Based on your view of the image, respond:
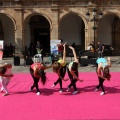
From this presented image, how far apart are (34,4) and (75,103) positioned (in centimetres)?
1793

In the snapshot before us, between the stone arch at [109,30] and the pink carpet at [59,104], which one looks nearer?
the pink carpet at [59,104]

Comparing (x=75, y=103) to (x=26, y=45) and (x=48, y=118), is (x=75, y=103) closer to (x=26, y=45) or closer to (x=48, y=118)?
(x=48, y=118)

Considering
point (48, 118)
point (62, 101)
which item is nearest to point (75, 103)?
point (62, 101)

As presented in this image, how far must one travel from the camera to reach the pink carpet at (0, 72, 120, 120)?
271 inches

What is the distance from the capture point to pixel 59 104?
7.96 m

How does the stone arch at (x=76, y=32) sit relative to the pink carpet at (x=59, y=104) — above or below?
above

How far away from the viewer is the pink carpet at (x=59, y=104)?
6891 millimetres

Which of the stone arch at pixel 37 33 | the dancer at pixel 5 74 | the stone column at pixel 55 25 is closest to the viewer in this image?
the dancer at pixel 5 74

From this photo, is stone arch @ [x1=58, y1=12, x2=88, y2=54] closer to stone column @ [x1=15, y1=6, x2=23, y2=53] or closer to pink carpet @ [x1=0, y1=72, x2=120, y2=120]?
stone column @ [x1=15, y1=6, x2=23, y2=53]

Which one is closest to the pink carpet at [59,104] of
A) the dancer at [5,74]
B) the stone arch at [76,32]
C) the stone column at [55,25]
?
the dancer at [5,74]

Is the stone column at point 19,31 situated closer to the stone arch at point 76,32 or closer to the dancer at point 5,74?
the stone arch at point 76,32

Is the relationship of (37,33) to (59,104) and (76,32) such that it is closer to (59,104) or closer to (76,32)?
(76,32)

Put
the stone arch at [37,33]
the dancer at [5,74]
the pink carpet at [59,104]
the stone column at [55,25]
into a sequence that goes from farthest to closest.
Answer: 1. the stone arch at [37,33]
2. the stone column at [55,25]
3. the dancer at [5,74]
4. the pink carpet at [59,104]

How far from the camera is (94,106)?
7680 millimetres
